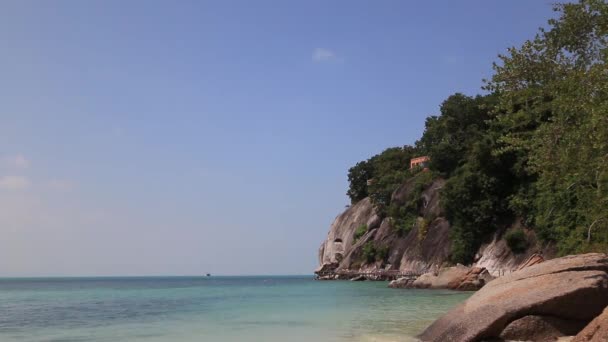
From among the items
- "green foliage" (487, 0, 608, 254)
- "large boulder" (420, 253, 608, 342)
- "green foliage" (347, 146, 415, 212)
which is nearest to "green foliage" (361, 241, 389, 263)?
"green foliage" (347, 146, 415, 212)

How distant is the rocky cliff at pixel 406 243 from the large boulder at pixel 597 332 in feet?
109

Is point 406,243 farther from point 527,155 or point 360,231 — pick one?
point 527,155

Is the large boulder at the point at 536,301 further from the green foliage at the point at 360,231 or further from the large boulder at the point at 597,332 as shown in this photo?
the green foliage at the point at 360,231

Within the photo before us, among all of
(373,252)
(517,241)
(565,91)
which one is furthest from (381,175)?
(565,91)

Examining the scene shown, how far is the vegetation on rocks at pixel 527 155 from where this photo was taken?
14555mm

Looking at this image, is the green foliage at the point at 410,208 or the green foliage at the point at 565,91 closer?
the green foliage at the point at 565,91

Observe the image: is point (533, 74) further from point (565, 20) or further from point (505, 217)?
point (505, 217)

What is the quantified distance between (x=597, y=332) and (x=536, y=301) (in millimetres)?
3174

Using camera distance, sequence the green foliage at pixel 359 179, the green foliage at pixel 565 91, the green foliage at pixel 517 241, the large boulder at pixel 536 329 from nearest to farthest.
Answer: the large boulder at pixel 536 329 < the green foliage at pixel 565 91 < the green foliage at pixel 517 241 < the green foliage at pixel 359 179

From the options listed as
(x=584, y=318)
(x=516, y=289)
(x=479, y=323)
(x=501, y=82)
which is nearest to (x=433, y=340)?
(x=479, y=323)

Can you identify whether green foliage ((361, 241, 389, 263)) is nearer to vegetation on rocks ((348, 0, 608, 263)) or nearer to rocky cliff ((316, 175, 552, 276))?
rocky cliff ((316, 175, 552, 276))

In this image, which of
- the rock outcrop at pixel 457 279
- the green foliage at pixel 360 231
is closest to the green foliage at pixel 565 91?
the rock outcrop at pixel 457 279

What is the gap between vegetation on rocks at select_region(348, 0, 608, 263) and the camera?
14.6 m

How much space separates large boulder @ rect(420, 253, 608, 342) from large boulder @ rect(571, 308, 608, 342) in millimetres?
2881
